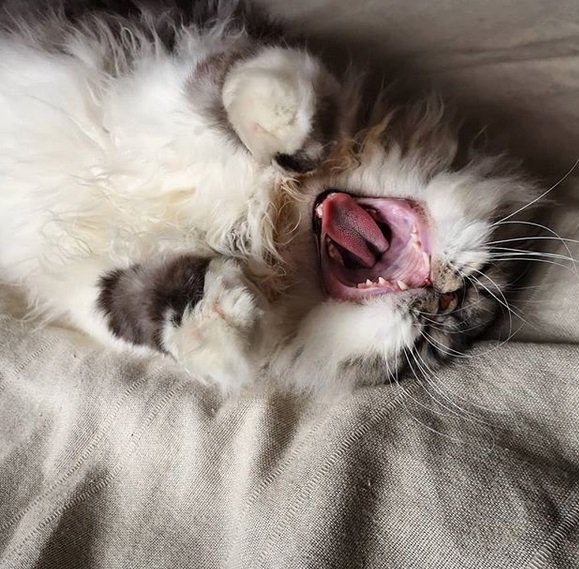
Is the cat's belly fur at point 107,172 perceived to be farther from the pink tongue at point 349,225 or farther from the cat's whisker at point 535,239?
the cat's whisker at point 535,239

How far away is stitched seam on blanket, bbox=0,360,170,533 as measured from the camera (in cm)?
108

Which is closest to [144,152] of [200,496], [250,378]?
[250,378]

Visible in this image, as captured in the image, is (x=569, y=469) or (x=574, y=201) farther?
(x=574, y=201)

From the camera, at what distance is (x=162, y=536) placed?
1035mm

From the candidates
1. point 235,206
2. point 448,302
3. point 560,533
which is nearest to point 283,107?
point 235,206

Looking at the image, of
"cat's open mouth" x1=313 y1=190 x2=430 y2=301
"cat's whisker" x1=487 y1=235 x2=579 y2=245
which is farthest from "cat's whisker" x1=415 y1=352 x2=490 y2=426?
"cat's whisker" x1=487 y1=235 x2=579 y2=245

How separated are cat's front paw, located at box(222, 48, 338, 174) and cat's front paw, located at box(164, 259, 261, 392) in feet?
0.72

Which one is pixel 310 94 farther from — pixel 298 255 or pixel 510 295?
pixel 510 295

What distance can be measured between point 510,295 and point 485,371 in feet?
0.70

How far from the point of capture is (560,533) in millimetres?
850

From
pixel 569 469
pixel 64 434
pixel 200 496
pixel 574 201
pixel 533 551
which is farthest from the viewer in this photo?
pixel 574 201

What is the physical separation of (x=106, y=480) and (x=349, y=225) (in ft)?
1.98

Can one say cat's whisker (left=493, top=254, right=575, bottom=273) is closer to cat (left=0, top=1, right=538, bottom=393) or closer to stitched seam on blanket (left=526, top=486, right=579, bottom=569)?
cat (left=0, top=1, right=538, bottom=393)

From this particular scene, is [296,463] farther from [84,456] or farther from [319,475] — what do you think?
[84,456]
